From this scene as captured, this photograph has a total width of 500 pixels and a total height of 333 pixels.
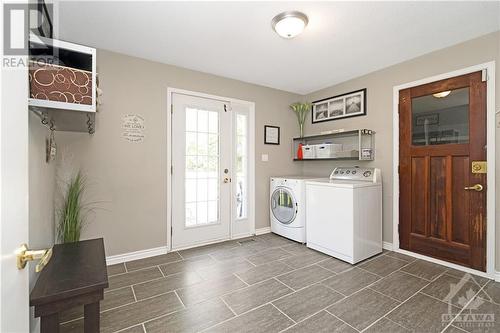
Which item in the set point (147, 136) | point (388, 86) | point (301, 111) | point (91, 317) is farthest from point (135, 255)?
point (388, 86)

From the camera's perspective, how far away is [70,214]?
2199 millimetres

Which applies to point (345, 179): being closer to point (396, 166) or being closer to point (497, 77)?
point (396, 166)

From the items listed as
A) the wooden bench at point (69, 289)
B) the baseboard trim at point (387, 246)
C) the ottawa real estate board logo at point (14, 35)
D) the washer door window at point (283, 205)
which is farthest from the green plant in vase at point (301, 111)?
the ottawa real estate board logo at point (14, 35)

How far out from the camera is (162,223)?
2.93 metres

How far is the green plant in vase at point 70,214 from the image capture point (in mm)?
2191

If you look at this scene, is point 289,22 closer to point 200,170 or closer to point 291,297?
point 200,170

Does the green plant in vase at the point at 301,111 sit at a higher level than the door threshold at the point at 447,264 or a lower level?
higher

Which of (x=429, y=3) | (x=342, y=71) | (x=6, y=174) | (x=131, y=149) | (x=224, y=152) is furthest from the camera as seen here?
(x=224, y=152)

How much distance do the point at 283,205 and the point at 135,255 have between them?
2.10m

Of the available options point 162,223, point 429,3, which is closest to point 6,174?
point 162,223

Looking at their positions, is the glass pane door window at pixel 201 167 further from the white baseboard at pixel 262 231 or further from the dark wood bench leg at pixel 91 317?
the dark wood bench leg at pixel 91 317

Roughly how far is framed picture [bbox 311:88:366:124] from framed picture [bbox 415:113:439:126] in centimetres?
67

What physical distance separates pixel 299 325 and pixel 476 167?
2.34 metres

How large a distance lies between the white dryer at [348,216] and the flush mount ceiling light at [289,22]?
1705 mm
